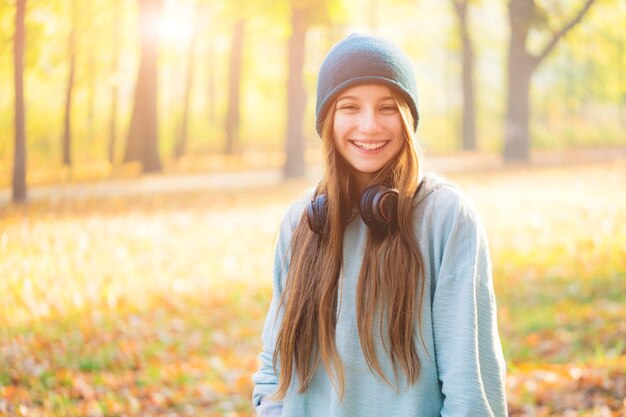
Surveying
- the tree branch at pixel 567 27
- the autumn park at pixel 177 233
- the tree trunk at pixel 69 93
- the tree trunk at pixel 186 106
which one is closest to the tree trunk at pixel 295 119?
the autumn park at pixel 177 233

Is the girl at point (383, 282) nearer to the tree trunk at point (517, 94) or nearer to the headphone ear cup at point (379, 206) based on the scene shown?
the headphone ear cup at point (379, 206)

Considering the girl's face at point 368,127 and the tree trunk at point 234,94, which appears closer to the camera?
the girl's face at point 368,127

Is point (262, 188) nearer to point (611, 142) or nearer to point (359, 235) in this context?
point (359, 235)

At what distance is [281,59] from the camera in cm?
2731

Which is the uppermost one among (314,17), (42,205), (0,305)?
(314,17)

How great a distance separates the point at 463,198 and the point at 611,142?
87.4ft

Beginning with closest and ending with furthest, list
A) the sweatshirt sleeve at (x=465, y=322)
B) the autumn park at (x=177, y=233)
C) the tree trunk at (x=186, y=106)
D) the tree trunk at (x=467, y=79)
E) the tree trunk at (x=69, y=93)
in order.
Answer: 1. the sweatshirt sleeve at (x=465, y=322)
2. the autumn park at (x=177, y=233)
3. the tree trunk at (x=69, y=93)
4. the tree trunk at (x=186, y=106)
5. the tree trunk at (x=467, y=79)

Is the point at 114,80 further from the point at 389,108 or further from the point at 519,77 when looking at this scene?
the point at 519,77

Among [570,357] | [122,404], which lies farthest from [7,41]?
[570,357]

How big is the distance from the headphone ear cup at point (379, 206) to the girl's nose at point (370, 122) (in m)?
0.17

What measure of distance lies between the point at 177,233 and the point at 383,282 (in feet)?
27.3

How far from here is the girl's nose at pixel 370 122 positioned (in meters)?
2.29

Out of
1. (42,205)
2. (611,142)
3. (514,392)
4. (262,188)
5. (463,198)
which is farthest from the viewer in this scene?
(611,142)

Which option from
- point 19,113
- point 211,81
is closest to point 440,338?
point 19,113
